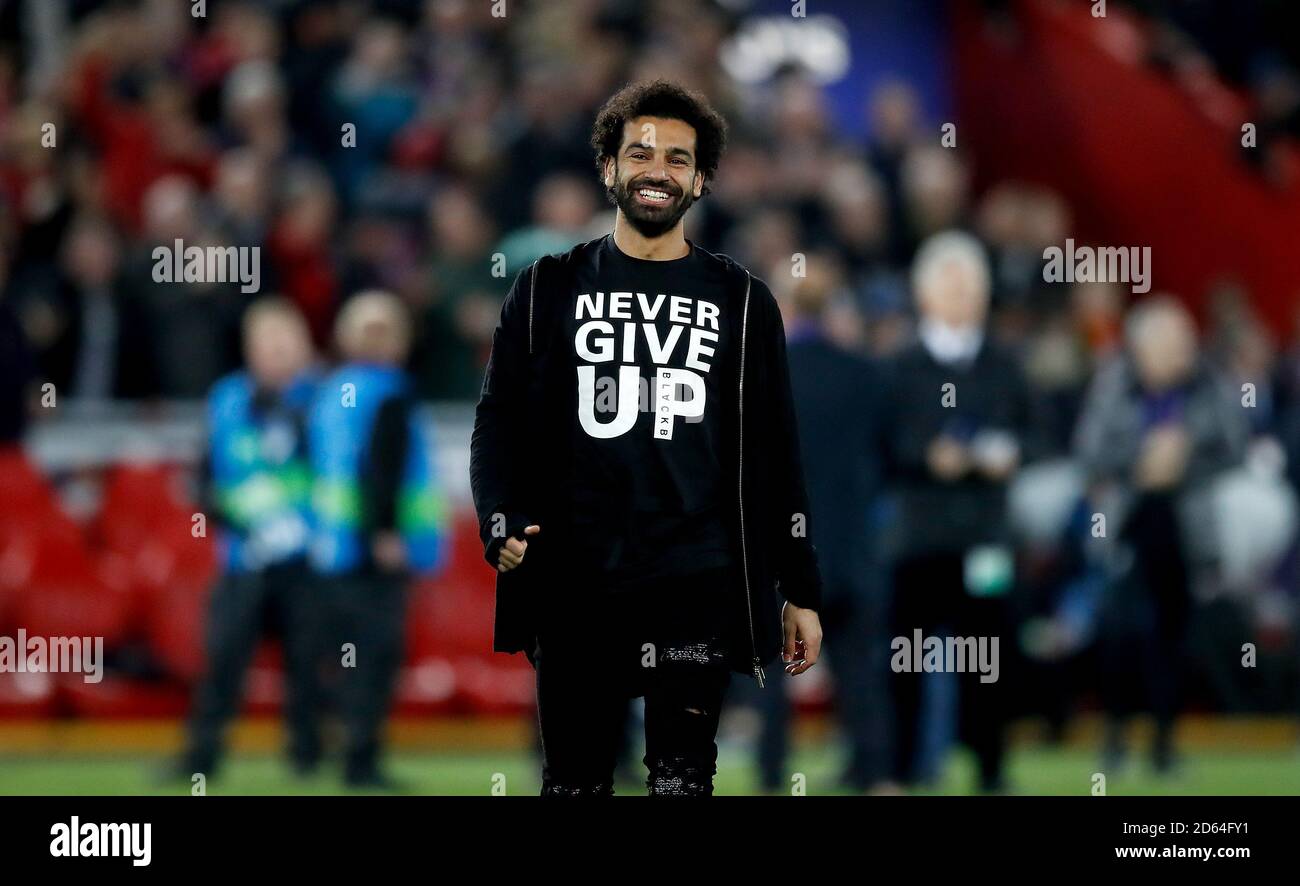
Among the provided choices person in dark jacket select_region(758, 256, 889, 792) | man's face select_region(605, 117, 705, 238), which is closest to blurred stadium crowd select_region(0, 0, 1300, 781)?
person in dark jacket select_region(758, 256, 889, 792)

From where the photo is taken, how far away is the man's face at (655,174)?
182 inches

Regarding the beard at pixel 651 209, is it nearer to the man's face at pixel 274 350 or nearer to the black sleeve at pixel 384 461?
the black sleeve at pixel 384 461

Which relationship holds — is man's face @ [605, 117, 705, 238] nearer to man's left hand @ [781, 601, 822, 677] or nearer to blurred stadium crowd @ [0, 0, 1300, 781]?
man's left hand @ [781, 601, 822, 677]

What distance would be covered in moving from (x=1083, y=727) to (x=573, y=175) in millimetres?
4215

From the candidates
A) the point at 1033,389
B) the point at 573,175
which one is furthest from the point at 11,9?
the point at 1033,389

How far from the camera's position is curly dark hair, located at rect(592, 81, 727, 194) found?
4715mm

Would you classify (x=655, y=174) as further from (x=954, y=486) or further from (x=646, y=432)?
(x=954, y=486)

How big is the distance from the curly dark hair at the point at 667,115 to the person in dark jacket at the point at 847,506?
3667 millimetres

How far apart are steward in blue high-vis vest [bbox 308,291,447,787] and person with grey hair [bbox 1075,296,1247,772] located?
128 inches

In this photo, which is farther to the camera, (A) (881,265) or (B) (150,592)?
(A) (881,265)

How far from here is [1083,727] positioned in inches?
440

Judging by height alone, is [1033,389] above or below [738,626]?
above

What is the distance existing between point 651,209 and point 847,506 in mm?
3978
